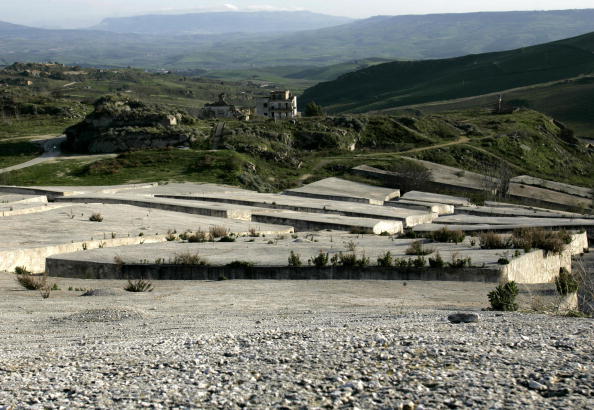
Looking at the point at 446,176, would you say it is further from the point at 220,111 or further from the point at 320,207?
the point at 220,111

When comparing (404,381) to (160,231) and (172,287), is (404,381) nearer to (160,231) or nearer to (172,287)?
(172,287)

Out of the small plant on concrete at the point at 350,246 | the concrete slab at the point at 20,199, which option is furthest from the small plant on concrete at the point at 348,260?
the concrete slab at the point at 20,199

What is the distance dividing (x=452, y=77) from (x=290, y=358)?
6419 inches

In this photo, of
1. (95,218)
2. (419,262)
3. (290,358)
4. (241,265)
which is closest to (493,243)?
(419,262)

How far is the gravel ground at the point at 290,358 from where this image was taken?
7082 millimetres

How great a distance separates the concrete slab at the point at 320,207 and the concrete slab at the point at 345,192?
2018 millimetres

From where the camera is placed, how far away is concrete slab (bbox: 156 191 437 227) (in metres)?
27.1

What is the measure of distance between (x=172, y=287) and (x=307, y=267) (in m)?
2.93

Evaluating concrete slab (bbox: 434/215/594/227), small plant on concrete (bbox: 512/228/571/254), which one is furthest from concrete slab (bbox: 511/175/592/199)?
small plant on concrete (bbox: 512/228/571/254)

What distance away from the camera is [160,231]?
73.4ft

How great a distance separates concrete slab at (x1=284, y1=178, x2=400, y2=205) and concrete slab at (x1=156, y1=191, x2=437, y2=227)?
2018mm

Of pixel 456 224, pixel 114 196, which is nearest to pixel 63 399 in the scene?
pixel 456 224

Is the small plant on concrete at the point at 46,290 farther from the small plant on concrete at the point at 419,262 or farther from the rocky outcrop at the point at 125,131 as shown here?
the rocky outcrop at the point at 125,131

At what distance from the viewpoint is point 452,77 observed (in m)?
165
